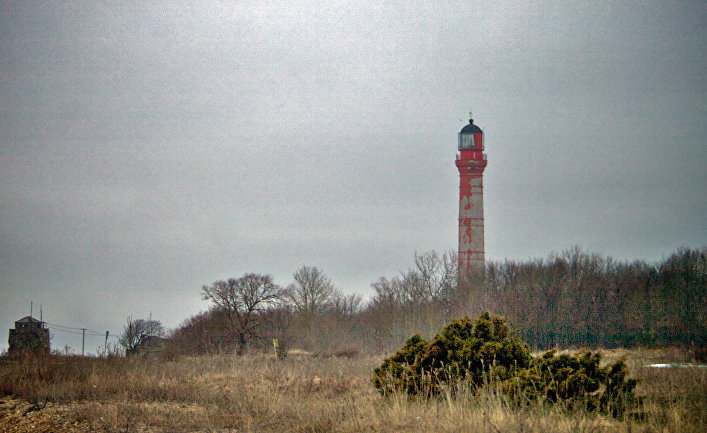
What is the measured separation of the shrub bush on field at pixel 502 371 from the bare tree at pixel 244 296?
40.8 meters

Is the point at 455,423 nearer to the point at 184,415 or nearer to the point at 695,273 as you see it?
the point at 184,415

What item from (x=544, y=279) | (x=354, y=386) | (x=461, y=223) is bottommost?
(x=354, y=386)

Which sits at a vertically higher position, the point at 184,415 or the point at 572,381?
the point at 572,381

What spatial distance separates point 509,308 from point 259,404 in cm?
3585

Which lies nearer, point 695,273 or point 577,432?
point 577,432

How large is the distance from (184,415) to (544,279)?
143ft

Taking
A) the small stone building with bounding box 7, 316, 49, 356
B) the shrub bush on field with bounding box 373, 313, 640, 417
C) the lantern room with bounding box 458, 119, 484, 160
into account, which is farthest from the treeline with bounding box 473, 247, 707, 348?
the shrub bush on field with bounding box 373, 313, 640, 417

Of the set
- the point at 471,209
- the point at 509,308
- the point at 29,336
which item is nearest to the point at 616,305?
the point at 509,308

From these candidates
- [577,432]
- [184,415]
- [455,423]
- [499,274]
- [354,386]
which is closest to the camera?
[577,432]

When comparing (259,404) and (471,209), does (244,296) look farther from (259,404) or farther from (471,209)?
(259,404)

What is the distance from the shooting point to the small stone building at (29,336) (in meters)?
21.1

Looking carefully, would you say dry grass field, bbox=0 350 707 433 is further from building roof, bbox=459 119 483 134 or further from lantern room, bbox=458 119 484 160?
building roof, bbox=459 119 483 134

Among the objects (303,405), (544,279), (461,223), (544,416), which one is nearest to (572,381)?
(544,416)

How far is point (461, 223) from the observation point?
2378 inches
